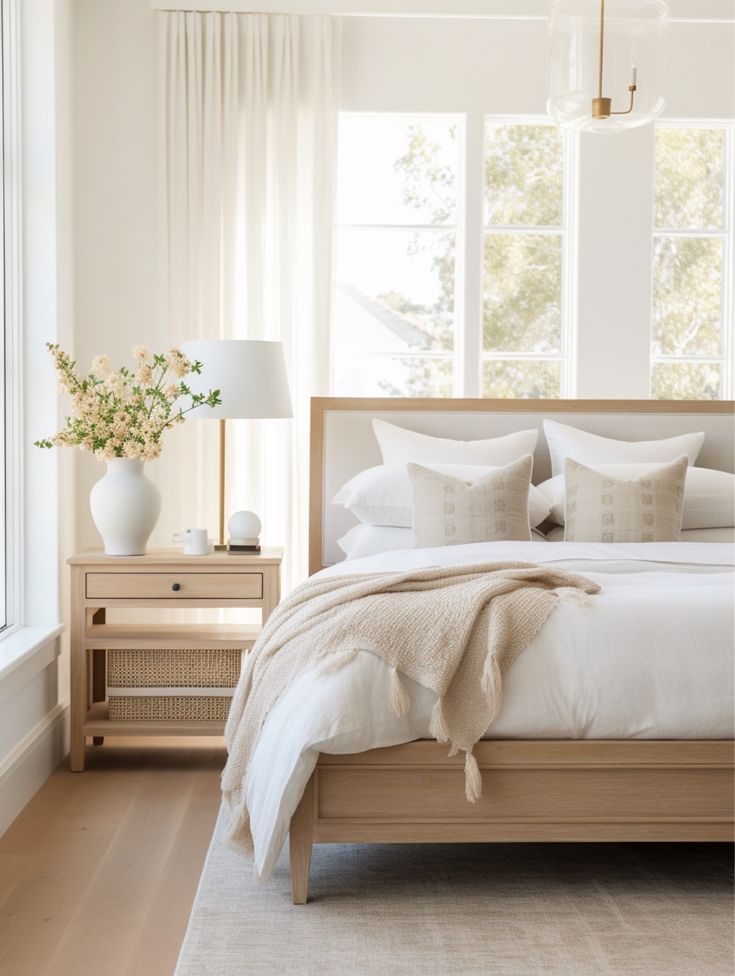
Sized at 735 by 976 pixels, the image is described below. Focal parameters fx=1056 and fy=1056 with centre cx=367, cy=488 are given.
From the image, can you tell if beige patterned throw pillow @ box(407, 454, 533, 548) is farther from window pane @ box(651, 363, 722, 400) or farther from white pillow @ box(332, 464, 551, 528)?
window pane @ box(651, 363, 722, 400)

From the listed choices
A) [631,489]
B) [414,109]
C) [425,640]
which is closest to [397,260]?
[414,109]

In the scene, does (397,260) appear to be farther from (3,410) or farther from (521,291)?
(3,410)

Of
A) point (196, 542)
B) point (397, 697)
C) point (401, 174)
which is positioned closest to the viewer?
point (397, 697)

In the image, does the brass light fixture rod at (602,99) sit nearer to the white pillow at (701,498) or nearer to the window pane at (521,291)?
the white pillow at (701,498)

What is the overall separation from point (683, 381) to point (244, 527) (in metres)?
2.13

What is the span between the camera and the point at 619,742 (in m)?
2.31

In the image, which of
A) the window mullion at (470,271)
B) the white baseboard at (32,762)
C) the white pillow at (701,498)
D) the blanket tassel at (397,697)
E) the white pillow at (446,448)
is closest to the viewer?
the blanket tassel at (397,697)

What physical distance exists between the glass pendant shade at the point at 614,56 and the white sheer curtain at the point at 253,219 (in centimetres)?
191

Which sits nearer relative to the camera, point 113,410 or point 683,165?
point 113,410

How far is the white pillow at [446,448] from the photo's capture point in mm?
4078

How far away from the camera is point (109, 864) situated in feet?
8.70

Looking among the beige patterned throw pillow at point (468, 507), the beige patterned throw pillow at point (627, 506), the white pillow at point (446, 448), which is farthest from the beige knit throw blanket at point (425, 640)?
the white pillow at point (446, 448)

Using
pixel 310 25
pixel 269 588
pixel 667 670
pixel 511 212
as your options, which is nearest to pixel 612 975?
pixel 667 670

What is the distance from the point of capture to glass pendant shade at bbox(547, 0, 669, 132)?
8.37 feet
